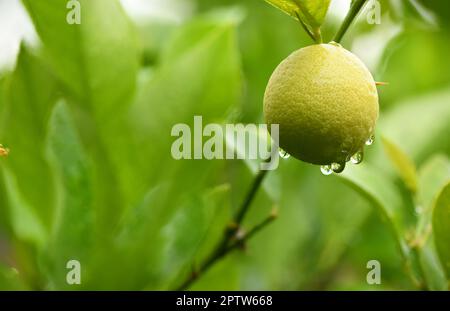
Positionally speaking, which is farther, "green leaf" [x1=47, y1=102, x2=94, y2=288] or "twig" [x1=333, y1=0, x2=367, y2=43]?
"green leaf" [x1=47, y1=102, x2=94, y2=288]

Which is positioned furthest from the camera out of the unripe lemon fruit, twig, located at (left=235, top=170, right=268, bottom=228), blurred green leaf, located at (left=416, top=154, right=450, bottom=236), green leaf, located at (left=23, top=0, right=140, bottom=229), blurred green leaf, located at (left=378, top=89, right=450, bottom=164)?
blurred green leaf, located at (left=378, top=89, right=450, bottom=164)

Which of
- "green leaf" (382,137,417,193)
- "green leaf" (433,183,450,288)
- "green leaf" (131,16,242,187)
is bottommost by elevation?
"green leaf" (433,183,450,288)

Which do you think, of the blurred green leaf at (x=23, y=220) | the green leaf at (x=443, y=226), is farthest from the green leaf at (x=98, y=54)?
the green leaf at (x=443, y=226)

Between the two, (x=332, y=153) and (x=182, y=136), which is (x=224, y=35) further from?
(x=332, y=153)

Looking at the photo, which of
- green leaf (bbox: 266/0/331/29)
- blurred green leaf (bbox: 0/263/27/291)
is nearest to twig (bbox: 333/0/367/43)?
green leaf (bbox: 266/0/331/29)

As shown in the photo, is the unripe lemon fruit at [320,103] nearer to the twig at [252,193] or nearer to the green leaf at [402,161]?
the twig at [252,193]

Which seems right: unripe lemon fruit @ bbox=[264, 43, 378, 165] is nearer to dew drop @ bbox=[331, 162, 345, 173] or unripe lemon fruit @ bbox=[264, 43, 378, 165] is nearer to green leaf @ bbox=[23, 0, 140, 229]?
dew drop @ bbox=[331, 162, 345, 173]

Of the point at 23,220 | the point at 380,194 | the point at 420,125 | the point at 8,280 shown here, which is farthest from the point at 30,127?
the point at 420,125

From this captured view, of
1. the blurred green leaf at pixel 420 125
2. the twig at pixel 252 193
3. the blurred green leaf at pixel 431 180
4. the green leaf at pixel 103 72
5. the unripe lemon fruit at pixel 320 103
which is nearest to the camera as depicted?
the unripe lemon fruit at pixel 320 103
